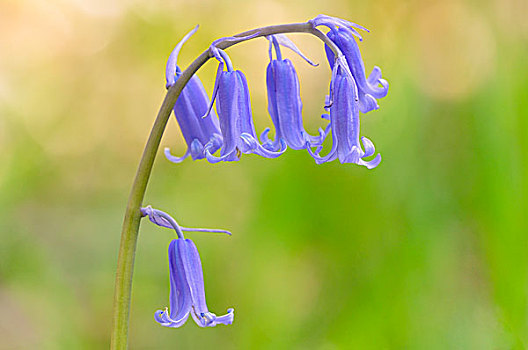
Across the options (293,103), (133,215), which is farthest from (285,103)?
(133,215)

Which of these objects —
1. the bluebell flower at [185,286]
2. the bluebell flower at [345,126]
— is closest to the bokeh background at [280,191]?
the bluebell flower at [185,286]

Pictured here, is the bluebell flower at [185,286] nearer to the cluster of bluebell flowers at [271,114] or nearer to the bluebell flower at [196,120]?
the cluster of bluebell flowers at [271,114]

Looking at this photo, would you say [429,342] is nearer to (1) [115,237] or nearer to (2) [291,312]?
(2) [291,312]

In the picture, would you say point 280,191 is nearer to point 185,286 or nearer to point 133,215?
point 185,286

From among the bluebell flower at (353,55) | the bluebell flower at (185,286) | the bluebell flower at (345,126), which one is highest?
the bluebell flower at (353,55)

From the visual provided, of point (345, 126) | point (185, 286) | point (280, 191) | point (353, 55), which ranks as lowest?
point (185, 286)

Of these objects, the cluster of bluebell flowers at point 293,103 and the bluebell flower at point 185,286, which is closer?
the cluster of bluebell flowers at point 293,103
